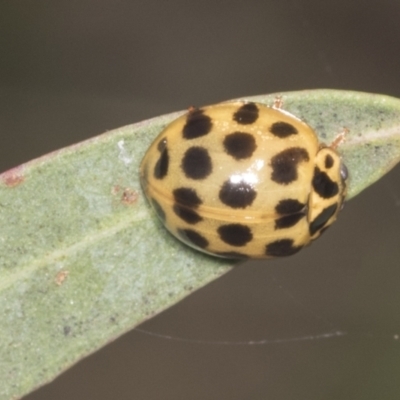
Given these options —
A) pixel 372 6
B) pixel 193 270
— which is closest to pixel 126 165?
pixel 193 270

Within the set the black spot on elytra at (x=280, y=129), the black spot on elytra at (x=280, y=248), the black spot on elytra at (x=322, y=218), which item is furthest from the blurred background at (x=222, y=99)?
the black spot on elytra at (x=280, y=129)

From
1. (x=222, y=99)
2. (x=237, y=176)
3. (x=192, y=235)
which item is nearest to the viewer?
(x=237, y=176)

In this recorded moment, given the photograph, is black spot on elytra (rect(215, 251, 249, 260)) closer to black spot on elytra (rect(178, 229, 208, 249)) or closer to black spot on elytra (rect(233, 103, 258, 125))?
black spot on elytra (rect(178, 229, 208, 249))

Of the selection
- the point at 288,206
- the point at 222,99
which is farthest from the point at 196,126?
the point at 222,99

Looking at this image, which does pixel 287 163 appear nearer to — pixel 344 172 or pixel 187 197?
pixel 344 172

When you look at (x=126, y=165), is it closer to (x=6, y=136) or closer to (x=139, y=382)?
(x=6, y=136)

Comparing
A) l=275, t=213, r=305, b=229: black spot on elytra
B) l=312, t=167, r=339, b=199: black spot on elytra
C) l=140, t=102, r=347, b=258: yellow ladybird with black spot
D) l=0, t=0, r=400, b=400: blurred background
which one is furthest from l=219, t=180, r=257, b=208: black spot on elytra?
l=0, t=0, r=400, b=400: blurred background
